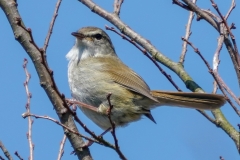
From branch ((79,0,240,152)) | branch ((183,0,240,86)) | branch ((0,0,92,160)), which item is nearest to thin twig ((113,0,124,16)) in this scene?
branch ((79,0,240,152))

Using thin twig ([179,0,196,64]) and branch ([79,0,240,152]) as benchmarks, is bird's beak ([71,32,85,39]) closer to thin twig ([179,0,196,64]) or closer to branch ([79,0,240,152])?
branch ([79,0,240,152])

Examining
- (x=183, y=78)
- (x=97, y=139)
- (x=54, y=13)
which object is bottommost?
(x=97, y=139)

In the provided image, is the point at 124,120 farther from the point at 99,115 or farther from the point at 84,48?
the point at 84,48

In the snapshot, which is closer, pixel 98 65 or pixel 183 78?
pixel 183 78

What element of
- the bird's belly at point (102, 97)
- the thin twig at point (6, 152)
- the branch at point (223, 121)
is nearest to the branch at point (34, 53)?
the thin twig at point (6, 152)

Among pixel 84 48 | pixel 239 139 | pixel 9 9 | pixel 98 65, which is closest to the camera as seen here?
pixel 239 139

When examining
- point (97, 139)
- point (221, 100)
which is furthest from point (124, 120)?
point (97, 139)

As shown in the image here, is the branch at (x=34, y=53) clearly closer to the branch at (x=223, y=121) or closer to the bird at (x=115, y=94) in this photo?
the bird at (x=115, y=94)

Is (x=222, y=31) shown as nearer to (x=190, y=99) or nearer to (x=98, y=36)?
(x=190, y=99)

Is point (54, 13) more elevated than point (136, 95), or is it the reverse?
point (54, 13)
